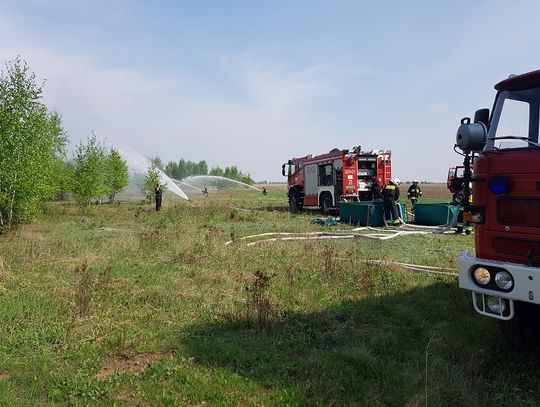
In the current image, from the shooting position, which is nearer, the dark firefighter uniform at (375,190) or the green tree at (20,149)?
the green tree at (20,149)

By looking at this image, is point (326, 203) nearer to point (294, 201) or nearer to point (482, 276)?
point (294, 201)

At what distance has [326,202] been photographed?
19266 mm

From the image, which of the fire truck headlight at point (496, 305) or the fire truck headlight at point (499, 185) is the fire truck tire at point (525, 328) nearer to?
the fire truck headlight at point (496, 305)

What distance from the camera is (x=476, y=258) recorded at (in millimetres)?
3619

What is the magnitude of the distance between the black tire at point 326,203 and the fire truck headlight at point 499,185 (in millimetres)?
15202

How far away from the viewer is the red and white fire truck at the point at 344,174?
1767 centimetres

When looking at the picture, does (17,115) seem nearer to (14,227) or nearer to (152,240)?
(14,227)

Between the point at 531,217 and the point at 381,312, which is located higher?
the point at 531,217

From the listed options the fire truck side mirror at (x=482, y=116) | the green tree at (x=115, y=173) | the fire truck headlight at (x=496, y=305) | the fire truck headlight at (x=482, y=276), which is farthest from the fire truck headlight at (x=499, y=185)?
the green tree at (x=115, y=173)

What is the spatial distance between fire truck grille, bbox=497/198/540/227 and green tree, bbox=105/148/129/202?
33625mm

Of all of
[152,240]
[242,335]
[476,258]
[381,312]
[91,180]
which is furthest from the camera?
[91,180]

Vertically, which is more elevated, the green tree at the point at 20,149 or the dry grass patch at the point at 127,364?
the green tree at the point at 20,149

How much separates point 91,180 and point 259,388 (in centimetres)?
Result: 2431

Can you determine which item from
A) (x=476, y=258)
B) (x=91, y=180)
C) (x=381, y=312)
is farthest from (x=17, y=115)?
(x=476, y=258)
